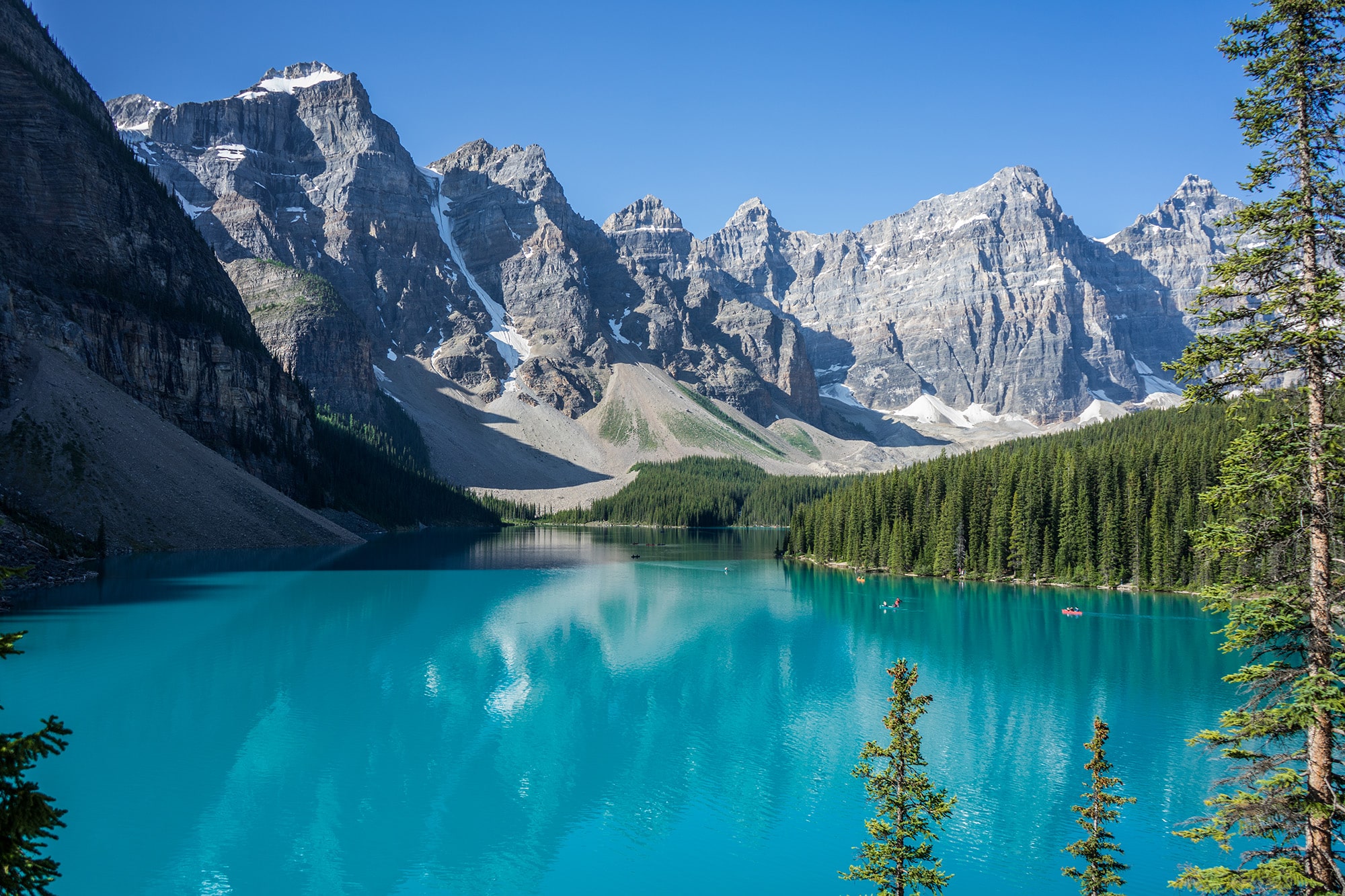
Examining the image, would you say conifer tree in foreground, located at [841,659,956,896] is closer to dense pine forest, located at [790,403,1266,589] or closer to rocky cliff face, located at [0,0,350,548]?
dense pine forest, located at [790,403,1266,589]

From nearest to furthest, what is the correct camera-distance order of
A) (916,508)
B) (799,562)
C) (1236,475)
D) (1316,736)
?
(1316,736) < (1236,475) < (916,508) < (799,562)

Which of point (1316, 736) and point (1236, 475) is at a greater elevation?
point (1236, 475)

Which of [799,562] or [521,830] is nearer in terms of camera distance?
[521,830]

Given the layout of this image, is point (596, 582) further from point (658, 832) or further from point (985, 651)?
point (658, 832)

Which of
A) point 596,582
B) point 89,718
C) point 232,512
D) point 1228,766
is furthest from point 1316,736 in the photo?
point 232,512

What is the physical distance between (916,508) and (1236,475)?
83.6 m

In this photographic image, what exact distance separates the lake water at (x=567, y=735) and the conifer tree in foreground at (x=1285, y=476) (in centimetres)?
1146

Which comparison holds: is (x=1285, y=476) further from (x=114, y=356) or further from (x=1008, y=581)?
(x=114, y=356)

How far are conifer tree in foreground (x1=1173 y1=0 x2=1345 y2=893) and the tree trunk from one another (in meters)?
0.02

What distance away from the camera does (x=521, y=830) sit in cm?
2373

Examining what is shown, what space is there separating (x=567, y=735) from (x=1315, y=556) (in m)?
27.0

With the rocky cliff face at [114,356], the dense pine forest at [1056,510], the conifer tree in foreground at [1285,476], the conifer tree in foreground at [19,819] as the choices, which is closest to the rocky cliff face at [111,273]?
the rocky cliff face at [114,356]

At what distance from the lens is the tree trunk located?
1016 cm

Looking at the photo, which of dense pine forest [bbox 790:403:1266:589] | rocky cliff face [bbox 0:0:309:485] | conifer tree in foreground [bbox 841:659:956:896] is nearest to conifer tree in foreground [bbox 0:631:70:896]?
conifer tree in foreground [bbox 841:659:956:896]
